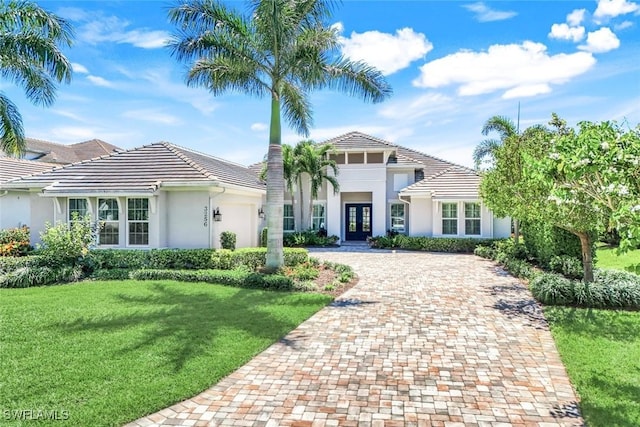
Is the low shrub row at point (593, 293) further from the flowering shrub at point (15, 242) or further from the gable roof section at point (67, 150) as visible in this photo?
the gable roof section at point (67, 150)

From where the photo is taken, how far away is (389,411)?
5.03m

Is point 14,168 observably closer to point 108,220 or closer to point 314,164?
point 108,220

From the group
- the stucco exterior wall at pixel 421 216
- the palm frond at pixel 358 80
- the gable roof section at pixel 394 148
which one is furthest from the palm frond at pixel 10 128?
the stucco exterior wall at pixel 421 216

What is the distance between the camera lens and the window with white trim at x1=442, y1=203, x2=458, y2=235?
970 inches

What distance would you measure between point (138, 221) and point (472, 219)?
749 inches

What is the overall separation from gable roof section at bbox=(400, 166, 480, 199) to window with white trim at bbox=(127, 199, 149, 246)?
623 inches

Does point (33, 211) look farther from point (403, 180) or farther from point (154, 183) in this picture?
point (403, 180)

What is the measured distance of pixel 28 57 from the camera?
14367 millimetres

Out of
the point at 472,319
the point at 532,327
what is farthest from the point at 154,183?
the point at 532,327

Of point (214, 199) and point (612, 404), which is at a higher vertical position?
point (214, 199)

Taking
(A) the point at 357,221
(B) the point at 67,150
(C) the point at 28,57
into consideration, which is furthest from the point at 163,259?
(B) the point at 67,150

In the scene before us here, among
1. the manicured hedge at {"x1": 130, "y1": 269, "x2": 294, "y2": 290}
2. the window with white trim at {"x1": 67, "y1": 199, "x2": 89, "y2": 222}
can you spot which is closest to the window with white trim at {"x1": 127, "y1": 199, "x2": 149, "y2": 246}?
the window with white trim at {"x1": 67, "y1": 199, "x2": 89, "y2": 222}

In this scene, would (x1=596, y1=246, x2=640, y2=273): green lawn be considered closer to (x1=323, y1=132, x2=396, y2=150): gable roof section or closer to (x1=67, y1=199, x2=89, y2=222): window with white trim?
(x1=323, y1=132, x2=396, y2=150): gable roof section

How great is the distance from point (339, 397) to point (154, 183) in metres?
13.8
